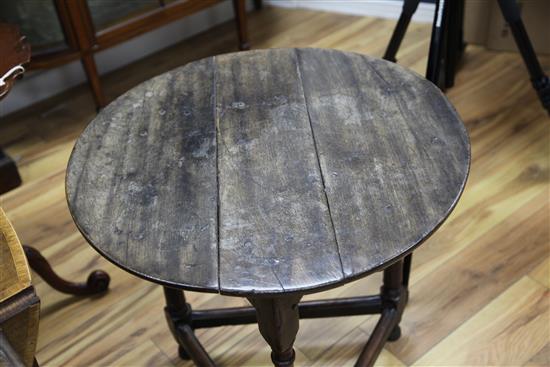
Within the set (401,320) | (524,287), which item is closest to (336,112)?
(401,320)

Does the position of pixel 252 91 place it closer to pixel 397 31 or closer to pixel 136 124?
pixel 136 124

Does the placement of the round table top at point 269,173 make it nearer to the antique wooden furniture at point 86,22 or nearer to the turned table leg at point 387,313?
the turned table leg at point 387,313

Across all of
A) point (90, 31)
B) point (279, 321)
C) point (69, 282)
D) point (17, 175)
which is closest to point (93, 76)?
point (90, 31)

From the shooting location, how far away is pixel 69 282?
153cm

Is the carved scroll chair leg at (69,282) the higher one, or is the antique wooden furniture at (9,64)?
the antique wooden furniture at (9,64)

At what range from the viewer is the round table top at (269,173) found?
2.70 ft

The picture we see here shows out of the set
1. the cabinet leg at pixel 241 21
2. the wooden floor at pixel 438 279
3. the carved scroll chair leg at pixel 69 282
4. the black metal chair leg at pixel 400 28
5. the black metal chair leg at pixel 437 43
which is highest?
the black metal chair leg at pixel 437 43

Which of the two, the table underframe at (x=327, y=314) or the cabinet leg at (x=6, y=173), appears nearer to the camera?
the table underframe at (x=327, y=314)

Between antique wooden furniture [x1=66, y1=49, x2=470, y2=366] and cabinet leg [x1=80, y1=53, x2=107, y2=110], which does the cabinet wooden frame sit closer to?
cabinet leg [x1=80, y1=53, x2=107, y2=110]

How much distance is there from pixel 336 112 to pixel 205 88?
0.88ft

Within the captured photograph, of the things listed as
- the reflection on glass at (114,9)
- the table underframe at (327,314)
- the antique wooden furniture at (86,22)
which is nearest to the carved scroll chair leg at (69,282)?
the table underframe at (327,314)

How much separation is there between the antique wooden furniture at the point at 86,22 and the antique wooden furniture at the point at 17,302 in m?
1.24

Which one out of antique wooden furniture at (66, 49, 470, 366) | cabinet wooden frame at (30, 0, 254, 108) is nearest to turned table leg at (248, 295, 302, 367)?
antique wooden furniture at (66, 49, 470, 366)

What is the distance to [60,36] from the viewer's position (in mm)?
1991
